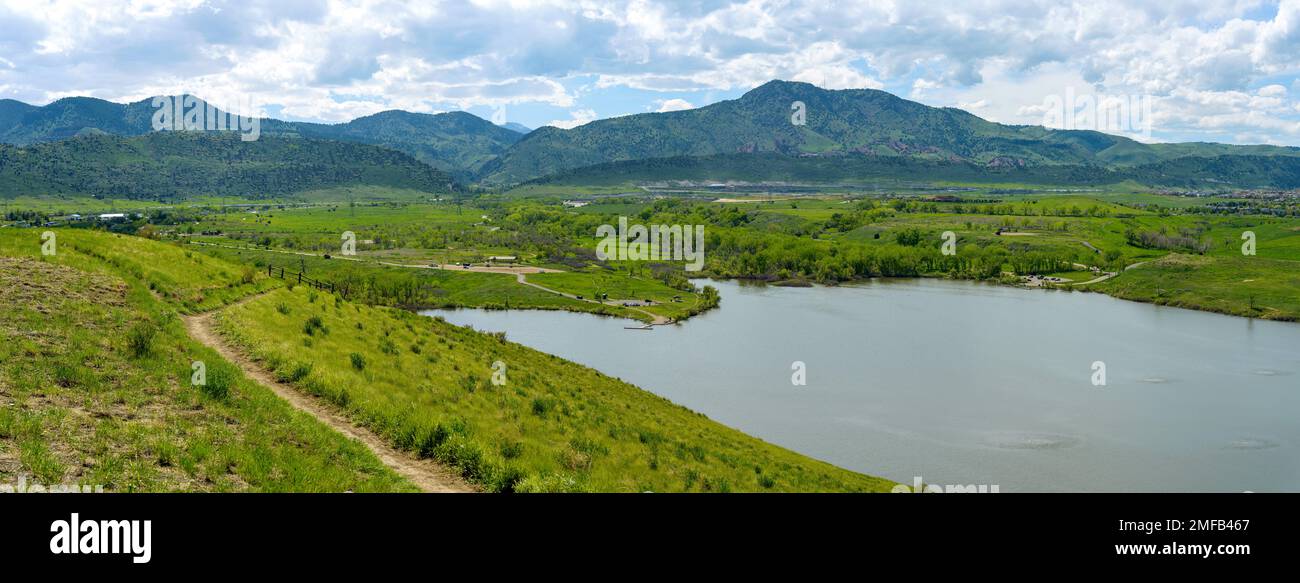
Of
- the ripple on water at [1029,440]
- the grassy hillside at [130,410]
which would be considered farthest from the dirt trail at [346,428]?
the ripple on water at [1029,440]

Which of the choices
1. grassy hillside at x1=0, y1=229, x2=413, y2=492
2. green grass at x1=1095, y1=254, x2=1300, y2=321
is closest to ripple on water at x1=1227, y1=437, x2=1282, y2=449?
grassy hillside at x1=0, y1=229, x2=413, y2=492

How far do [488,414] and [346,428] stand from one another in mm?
7026

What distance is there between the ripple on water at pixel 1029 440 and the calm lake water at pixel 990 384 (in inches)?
10.0

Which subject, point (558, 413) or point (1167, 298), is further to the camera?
point (1167, 298)

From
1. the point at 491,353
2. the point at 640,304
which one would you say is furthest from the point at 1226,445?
the point at 640,304

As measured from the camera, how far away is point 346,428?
22.9 metres

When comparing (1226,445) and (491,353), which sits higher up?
(491,353)

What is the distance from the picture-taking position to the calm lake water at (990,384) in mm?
62594

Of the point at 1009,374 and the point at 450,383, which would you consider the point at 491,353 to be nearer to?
the point at 450,383

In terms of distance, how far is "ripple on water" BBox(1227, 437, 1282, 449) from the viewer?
221 feet

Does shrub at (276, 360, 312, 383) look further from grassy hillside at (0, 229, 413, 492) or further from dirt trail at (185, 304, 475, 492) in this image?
grassy hillside at (0, 229, 413, 492)

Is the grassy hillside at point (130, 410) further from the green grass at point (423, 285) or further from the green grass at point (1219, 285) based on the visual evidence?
the green grass at point (1219, 285)
